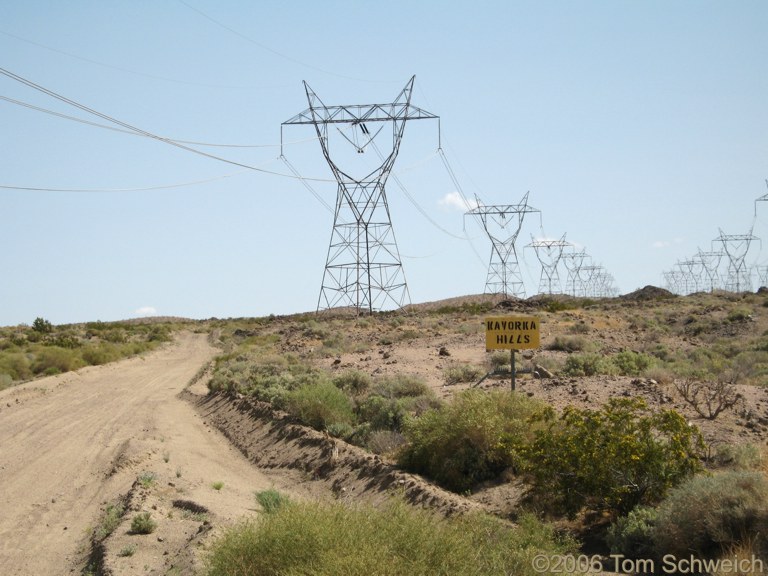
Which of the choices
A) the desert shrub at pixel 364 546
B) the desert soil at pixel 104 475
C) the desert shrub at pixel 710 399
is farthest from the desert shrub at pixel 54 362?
the desert shrub at pixel 364 546

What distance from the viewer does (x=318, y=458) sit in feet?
66.9

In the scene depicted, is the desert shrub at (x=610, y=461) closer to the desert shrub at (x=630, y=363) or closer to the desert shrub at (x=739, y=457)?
the desert shrub at (x=739, y=457)

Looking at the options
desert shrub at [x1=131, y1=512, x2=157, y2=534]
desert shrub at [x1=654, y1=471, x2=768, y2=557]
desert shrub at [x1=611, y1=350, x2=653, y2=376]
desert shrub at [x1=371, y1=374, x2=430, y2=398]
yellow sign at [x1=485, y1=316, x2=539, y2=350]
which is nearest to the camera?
desert shrub at [x1=654, y1=471, x2=768, y2=557]

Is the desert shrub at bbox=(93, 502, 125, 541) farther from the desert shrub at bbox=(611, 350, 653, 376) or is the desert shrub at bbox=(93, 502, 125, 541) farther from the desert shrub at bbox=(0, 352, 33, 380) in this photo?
the desert shrub at bbox=(0, 352, 33, 380)

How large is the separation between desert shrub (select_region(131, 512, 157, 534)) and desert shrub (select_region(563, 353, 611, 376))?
15.1 metres

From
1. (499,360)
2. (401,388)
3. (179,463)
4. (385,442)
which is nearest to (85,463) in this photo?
(179,463)

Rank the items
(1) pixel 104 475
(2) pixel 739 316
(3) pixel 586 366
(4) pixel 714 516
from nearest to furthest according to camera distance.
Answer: (4) pixel 714 516, (1) pixel 104 475, (3) pixel 586 366, (2) pixel 739 316

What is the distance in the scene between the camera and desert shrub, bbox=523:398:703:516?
41.2 feet

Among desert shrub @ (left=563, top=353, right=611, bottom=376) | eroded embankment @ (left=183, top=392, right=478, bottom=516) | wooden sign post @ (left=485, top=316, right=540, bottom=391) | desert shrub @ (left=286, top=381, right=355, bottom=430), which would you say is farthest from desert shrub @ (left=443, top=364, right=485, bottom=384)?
wooden sign post @ (left=485, top=316, right=540, bottom=391)

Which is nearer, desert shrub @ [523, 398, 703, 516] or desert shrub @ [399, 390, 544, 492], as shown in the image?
desert shrub @ [523, 398, 703, 516]

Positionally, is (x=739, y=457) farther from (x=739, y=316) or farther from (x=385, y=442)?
(x=739, y=316)

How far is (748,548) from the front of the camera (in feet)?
31.3

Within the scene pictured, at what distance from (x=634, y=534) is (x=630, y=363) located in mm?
16678

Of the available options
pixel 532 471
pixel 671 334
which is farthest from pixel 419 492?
pixel 671 334
